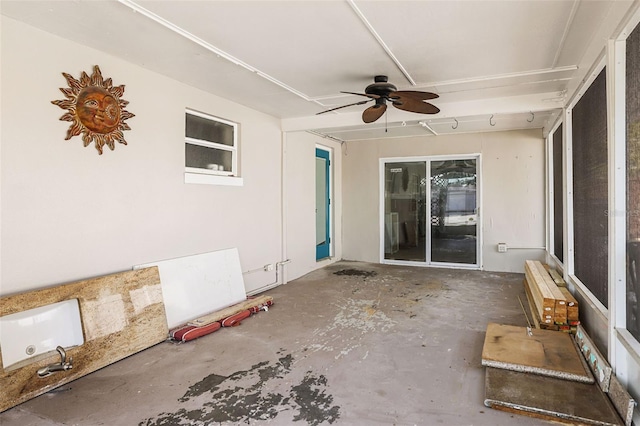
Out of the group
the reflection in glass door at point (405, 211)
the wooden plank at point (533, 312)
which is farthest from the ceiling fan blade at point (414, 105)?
the reflection in glass door at point (405, 211)

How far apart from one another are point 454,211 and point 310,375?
5287mm

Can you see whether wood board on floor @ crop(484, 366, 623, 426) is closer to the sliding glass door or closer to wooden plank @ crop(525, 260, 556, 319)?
wooden plank @ crop(525, 260, 556, 319)

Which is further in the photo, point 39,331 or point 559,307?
point 559,307

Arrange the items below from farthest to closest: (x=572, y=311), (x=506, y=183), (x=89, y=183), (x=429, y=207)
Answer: (x=429, y=207) < (x=506, y=183) < (x=572, y=311) < (x=89, y=183)

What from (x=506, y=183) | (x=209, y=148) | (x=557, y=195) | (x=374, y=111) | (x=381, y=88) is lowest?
(x=557, y=195)

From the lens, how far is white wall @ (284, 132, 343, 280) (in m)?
6.08

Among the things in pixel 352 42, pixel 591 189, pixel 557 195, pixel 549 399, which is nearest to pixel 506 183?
pixel 557 195

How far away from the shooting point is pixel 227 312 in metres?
4.12

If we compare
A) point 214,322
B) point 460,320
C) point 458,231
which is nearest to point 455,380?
point 460,320

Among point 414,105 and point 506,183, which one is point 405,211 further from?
point 414,105

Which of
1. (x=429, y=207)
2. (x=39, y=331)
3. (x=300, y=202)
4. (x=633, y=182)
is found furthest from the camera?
(x=429, y=207)

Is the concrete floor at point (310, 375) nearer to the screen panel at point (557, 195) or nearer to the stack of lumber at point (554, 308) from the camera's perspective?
the stack of lumber at point (554, 308)

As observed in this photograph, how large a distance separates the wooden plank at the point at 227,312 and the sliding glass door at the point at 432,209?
385 centimetres

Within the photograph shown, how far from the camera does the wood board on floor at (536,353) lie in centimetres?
262
